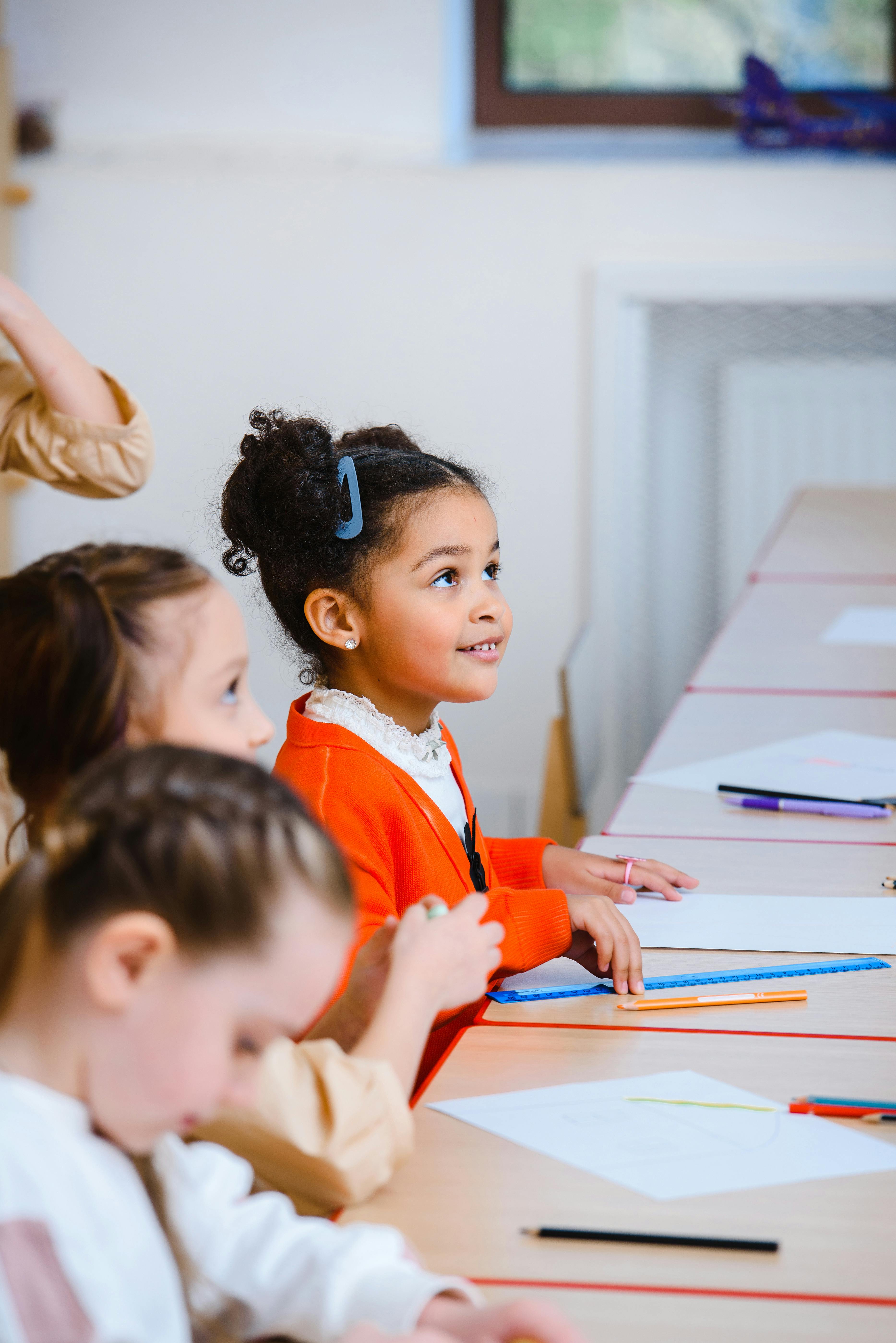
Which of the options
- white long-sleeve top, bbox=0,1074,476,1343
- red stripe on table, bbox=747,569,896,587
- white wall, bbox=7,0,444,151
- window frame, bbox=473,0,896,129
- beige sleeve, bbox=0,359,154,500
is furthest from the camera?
window frame, bbox=473,0,896,129

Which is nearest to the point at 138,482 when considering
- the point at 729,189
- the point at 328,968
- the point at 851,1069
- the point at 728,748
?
the point at 728,748

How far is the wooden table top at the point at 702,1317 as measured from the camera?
2.09ft

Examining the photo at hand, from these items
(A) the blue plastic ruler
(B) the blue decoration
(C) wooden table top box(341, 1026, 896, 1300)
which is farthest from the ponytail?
(B) the blue decoration

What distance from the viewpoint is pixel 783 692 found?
6.66 feet

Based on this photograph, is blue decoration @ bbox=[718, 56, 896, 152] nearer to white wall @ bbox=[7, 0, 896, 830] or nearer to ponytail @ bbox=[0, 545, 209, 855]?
white wall @ bbox=[7, 0, 896, 830]

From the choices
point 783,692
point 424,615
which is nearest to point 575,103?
point 783,692

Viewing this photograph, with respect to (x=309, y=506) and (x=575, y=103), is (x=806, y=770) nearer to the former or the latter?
(x=309, y=506)

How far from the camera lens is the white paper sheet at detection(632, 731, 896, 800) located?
1.61 meters

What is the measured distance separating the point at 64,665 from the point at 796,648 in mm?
1639

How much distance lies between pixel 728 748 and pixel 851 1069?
871 millimetres

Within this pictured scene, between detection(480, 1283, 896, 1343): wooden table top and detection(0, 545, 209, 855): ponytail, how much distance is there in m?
0.36

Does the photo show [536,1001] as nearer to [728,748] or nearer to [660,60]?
[728,748]

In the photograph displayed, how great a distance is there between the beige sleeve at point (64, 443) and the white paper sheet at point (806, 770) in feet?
2.16

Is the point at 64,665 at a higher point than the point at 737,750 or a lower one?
higher
